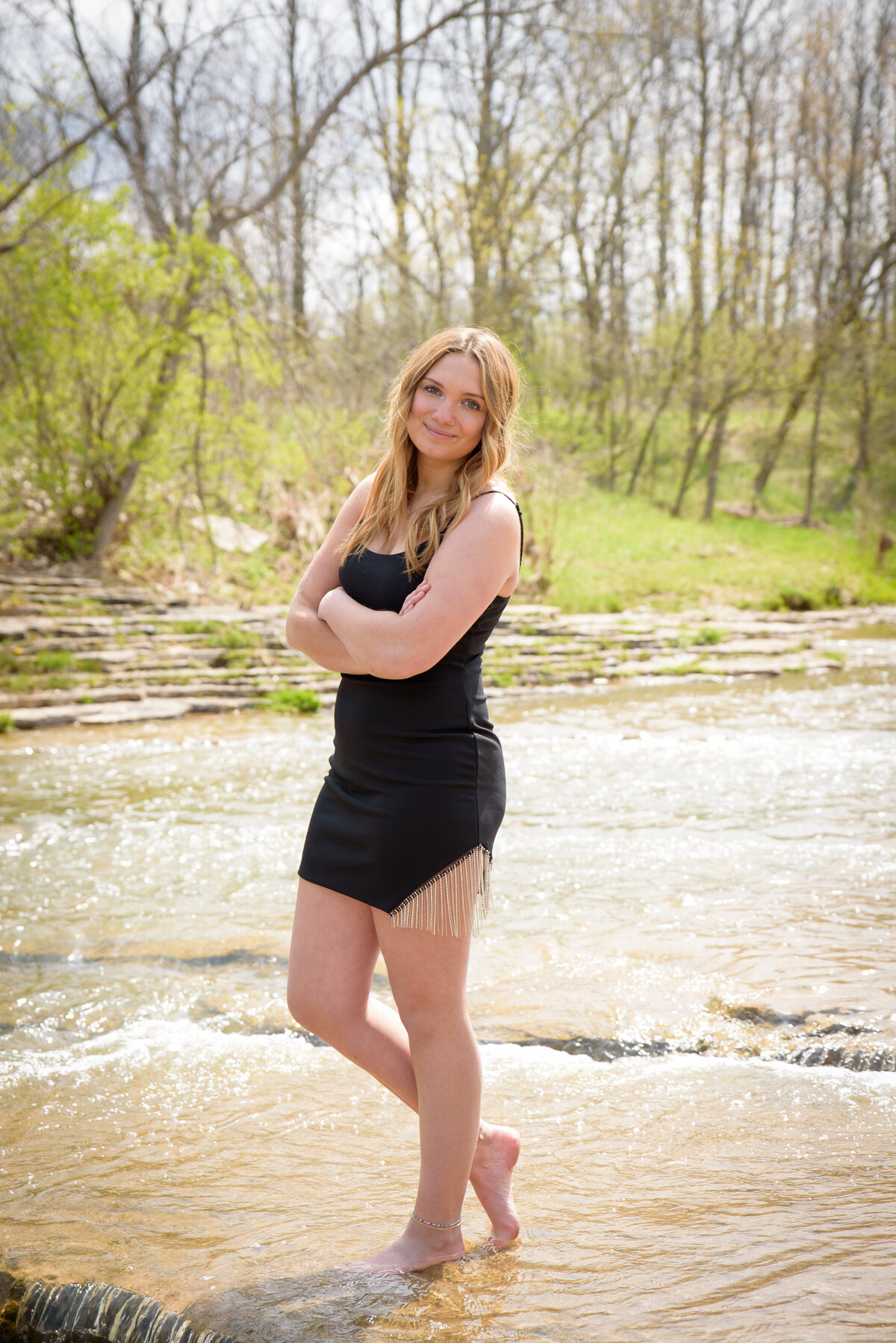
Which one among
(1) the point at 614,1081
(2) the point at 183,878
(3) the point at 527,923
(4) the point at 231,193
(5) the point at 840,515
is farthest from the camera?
(5) the point at 840,515

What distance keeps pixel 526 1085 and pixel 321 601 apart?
65.5 inches

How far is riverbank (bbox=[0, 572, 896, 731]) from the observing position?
9.52 m

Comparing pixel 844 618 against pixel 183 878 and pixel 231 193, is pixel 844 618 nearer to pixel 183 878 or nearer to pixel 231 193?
pixel 231 193

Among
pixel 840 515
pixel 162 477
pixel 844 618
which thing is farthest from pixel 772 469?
pixel 162 477

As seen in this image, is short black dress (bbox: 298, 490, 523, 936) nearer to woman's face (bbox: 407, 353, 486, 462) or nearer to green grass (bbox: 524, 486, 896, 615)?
woman's face (bbox: 407, 353, 486, 462)

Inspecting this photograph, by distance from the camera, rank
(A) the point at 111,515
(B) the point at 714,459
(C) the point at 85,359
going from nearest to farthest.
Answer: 1. (C) the point at 85,359
2. (A) the point at 111,515
3. (B) the point at 714,459

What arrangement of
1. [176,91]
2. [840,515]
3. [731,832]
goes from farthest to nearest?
[840,515]
[176,91]
[731,832]

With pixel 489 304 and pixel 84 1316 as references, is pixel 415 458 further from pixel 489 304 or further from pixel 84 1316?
pixel 489 304

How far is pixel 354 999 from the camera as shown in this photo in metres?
2.16

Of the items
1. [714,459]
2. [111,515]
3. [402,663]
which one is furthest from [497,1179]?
[714,459]

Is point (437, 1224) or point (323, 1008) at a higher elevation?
point (323, 1008)

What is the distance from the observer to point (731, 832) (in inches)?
223

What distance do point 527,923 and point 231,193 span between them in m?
9.35

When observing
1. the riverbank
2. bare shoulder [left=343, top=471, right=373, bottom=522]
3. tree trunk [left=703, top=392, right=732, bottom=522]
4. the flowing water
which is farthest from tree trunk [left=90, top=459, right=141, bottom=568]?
tree trunk [left=703, top=392, right=732, bottom=522]
